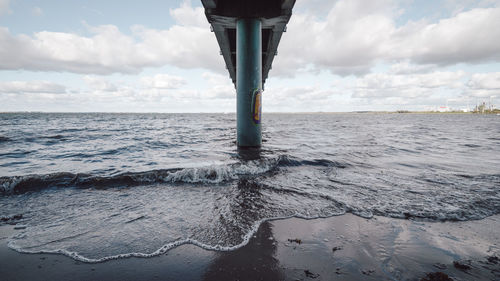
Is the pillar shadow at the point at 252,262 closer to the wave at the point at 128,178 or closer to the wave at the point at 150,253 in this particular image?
the wave at the point at 150,253

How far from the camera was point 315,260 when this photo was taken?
2.21 m

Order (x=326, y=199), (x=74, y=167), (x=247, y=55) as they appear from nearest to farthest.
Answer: (x=326, y=199), (x=74, y=167), (x=247, y=55)

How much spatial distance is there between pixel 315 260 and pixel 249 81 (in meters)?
8.19

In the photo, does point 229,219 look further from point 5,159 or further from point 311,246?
point 5,159

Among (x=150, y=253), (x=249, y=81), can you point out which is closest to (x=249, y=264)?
(x=150, y=253)

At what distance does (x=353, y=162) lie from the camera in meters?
7.34

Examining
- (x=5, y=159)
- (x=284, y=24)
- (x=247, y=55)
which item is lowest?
(x=5, y=159)

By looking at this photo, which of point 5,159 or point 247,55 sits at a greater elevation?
point 247,55

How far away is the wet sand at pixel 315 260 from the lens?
6.60ft

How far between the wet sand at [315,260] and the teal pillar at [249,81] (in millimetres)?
7035

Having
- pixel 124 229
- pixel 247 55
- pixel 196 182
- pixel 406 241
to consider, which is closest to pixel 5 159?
pixel 196 182

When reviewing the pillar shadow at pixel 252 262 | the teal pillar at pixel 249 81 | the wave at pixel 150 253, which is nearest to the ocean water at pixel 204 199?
the wave at pixel 150 253

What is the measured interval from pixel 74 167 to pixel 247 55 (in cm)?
743

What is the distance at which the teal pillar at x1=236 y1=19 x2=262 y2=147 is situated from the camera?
373 inches
